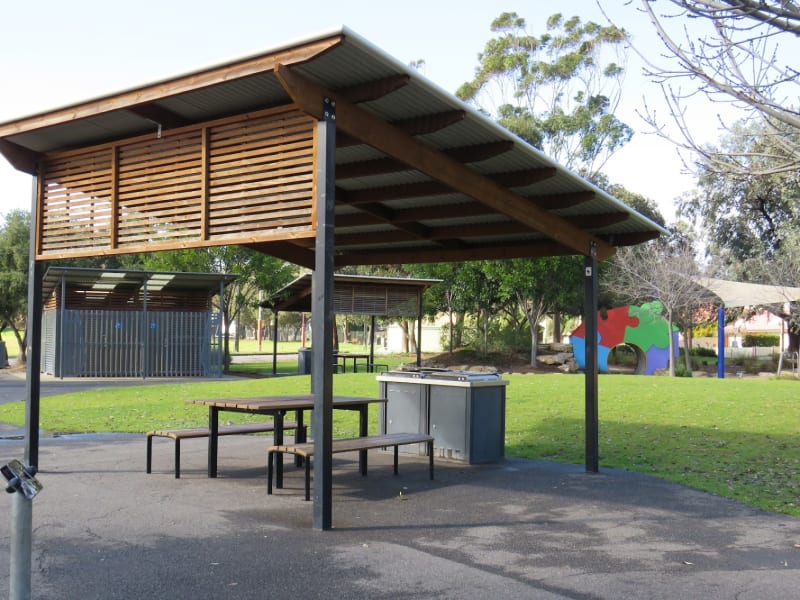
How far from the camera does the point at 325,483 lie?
6359 millimetres

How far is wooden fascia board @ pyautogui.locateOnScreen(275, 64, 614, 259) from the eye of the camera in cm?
627

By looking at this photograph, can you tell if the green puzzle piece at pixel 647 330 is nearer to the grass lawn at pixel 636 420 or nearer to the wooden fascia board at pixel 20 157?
the grass lawn at pixel 636 420

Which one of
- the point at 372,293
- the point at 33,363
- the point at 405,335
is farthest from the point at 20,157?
the point at 405,335

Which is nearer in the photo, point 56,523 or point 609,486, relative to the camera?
point 56,523

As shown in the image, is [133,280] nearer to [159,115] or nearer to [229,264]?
[229,264]

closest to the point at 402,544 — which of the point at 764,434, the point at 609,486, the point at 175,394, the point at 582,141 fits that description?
the point at 609,486

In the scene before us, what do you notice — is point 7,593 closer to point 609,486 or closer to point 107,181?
point 107,181

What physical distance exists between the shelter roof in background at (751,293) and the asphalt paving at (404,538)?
21.9m

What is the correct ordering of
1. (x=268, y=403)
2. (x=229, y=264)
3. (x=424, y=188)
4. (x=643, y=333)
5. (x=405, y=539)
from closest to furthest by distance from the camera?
(x=405, y=539) < (x=268, y=403) < (x=424, y=188) < (x=643, y=333) < (x=229, y=264)

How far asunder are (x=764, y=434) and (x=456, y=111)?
28.9 feet

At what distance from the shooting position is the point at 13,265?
3584 centimetres

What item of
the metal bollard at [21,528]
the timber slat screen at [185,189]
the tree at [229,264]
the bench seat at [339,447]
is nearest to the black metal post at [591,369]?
the bench seat at [339,447]

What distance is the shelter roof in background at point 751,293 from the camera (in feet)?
92.2

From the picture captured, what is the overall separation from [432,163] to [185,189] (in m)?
2.37
